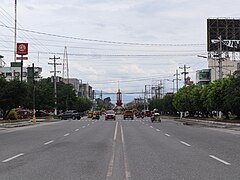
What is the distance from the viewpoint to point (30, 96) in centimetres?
8194

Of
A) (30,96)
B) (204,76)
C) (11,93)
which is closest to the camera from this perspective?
(11,93)

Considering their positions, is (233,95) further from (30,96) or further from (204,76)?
(204,76)

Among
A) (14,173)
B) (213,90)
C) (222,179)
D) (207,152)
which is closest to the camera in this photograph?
(222,179)

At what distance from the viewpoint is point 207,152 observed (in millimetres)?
18391

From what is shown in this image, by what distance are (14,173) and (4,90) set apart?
166 ft

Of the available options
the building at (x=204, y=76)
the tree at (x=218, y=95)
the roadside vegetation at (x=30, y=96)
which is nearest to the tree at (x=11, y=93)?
the roadside vegetation at (x=30, y=96)

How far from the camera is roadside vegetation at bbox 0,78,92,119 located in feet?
204

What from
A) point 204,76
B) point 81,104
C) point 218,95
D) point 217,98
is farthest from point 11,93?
point 204,76

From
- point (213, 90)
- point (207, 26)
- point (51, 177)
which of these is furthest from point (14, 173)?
point (207, 26)

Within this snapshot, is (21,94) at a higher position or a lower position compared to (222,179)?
higher

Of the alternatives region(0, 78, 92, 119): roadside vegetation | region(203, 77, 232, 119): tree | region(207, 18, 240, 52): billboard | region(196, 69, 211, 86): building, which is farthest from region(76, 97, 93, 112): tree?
region(203, 77, 232, 119): tree

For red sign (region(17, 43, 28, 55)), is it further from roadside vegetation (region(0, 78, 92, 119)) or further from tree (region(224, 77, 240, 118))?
tree (region(224, 77, 240, 118))

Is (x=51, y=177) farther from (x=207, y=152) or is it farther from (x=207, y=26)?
(x=207, y=26)

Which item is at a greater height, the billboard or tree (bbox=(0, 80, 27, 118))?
the billboard
